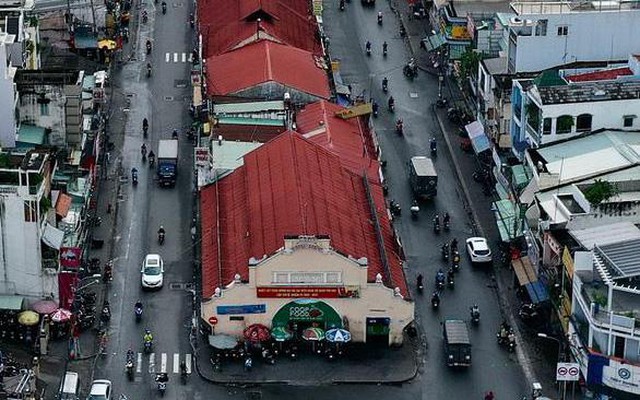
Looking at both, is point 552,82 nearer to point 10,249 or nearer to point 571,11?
point 571,11

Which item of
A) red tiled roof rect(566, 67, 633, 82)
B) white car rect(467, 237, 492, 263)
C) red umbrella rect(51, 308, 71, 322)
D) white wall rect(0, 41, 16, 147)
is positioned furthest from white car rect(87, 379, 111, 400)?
red tiled roof rect(566, 67, 633, 82)

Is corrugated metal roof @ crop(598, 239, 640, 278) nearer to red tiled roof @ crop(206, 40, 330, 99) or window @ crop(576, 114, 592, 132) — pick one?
window @ crop(576, 114, 592, 132)

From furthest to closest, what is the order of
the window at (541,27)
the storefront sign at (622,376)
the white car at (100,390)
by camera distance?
the window at (541,27), the white car at (100,390), the storefront sign at (622,376)

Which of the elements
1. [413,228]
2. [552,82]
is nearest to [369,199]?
[413,228]

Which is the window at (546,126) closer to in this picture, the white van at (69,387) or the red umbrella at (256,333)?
the red umbrella at (256,333)

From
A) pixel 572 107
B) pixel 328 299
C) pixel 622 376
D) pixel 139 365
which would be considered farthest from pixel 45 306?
pixel 572 107

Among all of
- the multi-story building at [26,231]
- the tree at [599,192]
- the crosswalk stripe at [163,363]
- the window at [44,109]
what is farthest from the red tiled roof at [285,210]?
the tree at [599,192]

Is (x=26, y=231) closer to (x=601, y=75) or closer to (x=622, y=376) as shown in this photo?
(x=622, y=376)
